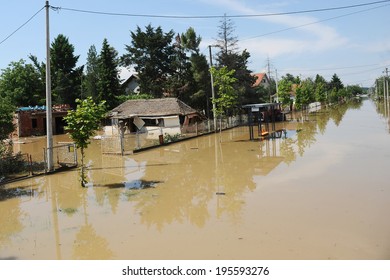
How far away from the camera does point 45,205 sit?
502 inches

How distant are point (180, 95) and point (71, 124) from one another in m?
33.5

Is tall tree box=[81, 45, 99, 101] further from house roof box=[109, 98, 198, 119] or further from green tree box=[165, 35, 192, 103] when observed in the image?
house roof box=[109, 98, 198, 119]

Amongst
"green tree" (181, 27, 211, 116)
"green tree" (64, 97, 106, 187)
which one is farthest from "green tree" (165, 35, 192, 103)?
"green tree" (64, 97, 106, 187)

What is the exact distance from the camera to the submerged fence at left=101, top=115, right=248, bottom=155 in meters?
24.9

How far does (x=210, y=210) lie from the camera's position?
1134 centimetres

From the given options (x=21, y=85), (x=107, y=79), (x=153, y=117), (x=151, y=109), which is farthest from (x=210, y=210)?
(x=21, y=85)

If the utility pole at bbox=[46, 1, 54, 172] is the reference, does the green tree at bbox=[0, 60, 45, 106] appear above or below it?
above

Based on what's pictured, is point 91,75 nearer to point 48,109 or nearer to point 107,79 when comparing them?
point 107,79

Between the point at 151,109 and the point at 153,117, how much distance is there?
142 centimetres

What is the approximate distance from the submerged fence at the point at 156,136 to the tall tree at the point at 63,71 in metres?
23.0

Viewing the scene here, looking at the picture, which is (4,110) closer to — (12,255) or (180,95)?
(12,255)

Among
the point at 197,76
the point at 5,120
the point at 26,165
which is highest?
the point at 197,76

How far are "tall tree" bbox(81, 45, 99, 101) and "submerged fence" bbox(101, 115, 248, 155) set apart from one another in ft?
67.0

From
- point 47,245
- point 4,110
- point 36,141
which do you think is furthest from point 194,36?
point 47,245
